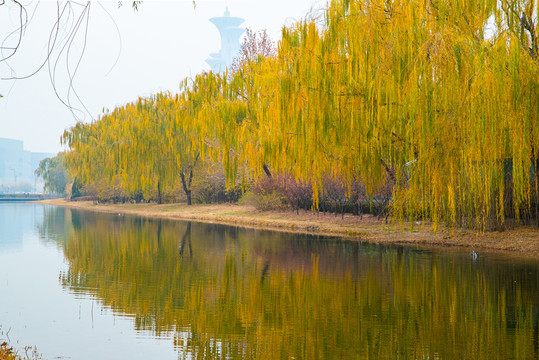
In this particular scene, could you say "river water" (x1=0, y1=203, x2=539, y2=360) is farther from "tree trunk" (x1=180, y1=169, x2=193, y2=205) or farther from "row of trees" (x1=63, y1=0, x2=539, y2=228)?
Answer: "tree trunk" (x1=180, y1=169, x2=193, y2=205)

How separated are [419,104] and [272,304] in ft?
23.6

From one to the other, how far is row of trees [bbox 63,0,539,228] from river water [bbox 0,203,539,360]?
209 cm

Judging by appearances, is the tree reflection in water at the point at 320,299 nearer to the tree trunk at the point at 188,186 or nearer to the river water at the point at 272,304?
the river water at the point at 272,304

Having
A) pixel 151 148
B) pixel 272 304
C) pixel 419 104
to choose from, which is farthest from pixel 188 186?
pixel 272 304

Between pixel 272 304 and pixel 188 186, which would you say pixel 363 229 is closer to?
pixel 272 304

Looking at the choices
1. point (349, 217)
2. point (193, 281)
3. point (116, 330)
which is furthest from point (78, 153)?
point (116, 330)

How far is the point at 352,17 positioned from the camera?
16109 mm

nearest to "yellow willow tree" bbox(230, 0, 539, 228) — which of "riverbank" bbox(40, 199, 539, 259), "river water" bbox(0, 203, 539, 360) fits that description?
"riverbank" bbox(40, 199, 539, 259)

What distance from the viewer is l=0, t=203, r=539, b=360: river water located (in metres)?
6.47

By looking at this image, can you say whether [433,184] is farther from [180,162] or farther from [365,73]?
[180,162]

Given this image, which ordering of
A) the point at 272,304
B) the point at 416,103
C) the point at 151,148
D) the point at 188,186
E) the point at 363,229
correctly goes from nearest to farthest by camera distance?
the point at 272,304 → the point at 416,103 → the point at 363,229 → the point at 151,148 → the point at 188,186

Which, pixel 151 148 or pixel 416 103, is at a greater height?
pixel 151 148

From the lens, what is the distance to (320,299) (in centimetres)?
915

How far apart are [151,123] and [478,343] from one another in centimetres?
3225
